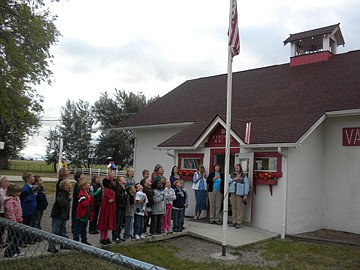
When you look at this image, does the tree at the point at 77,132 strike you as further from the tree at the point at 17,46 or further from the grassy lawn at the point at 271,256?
the grassy lawn at the point at 271,256

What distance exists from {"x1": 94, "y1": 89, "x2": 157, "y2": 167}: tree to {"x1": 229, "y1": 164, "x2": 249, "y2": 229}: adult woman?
31320 mm

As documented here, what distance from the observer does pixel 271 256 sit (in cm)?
842

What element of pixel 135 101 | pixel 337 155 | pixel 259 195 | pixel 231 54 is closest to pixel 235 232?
pixel 259 195

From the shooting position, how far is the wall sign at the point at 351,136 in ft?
37.6

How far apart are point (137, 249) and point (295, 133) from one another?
5.58 metres

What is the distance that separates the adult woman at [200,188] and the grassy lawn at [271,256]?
9.95 feet

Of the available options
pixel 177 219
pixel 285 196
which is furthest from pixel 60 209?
pixel 285 196

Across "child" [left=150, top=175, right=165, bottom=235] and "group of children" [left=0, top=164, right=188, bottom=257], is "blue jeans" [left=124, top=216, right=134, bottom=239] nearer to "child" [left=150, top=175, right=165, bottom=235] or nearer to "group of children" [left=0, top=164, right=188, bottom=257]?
"group of children" [left=0, top=164, right=188, bottom=257]

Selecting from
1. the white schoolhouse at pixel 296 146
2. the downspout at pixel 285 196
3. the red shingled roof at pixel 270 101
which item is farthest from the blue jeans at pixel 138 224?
the red shingled roof at pixel 270 101

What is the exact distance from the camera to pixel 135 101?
43812mm

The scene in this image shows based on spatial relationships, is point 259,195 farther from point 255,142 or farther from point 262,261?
point 262,261

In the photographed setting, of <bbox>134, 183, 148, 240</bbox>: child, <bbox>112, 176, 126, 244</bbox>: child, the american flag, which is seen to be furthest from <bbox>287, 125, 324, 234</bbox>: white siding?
<bbox>112, 176, 126, 244</bbox>: child

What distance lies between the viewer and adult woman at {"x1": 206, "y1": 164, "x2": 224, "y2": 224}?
11.8 metres

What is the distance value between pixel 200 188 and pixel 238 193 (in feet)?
4.84
